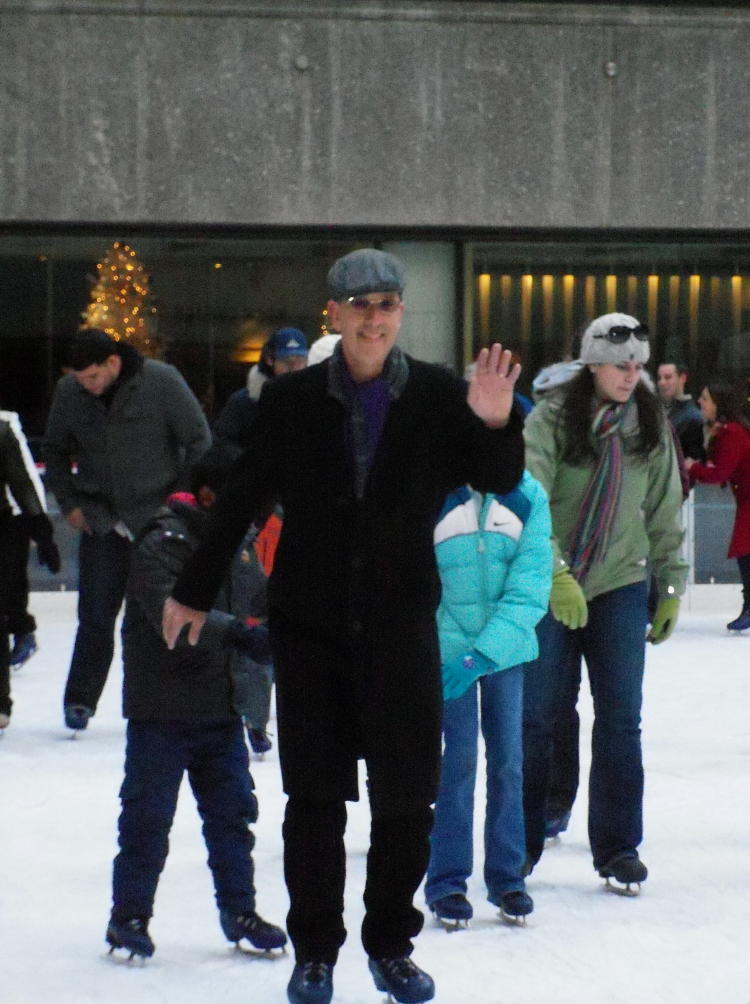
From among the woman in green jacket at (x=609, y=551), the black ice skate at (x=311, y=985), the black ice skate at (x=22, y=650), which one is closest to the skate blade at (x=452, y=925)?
the woman in green jacket at (x=609, y=551)

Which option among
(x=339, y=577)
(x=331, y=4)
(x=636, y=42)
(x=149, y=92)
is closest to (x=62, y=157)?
(x=149, y=92)

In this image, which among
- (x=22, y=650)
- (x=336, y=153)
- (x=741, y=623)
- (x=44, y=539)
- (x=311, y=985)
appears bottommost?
(x=741, y=623)

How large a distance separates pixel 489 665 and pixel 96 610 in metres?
3.77

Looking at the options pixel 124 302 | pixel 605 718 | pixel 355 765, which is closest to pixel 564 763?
pixel 605 718

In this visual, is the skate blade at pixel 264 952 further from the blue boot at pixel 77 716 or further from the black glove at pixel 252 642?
the blue boot at pixel 77 716

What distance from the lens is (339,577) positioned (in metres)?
4.45

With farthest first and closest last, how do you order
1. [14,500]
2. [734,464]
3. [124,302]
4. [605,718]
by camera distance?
[124,302] → [734,464] → [14,500] → [605,718]

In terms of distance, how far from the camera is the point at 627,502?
5938 millimetres

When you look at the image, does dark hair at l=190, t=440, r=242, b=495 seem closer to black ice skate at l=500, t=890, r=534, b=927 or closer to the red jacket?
black ice skate at l=500, t=890, r=534, b=927

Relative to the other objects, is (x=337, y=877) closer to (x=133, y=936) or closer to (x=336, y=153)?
(x=133, y=936)

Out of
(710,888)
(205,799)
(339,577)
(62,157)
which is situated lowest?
(710,888)

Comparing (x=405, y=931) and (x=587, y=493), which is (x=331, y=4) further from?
(x=405, y=931)

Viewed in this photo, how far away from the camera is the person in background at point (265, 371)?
28.8ft

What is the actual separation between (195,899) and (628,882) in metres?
1.22
